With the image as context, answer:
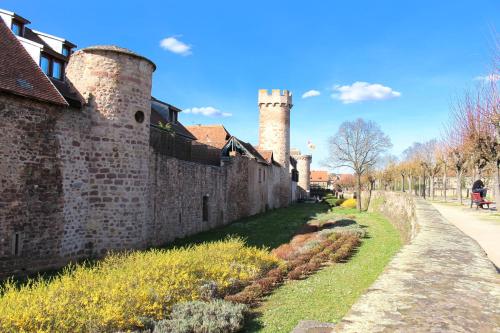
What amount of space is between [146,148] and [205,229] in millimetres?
8770

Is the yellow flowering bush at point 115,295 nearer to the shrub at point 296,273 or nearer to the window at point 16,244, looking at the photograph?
the shrub at point 296,273

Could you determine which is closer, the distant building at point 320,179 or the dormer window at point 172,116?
the dormer window at point 172,116

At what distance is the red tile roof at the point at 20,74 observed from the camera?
11.0 m

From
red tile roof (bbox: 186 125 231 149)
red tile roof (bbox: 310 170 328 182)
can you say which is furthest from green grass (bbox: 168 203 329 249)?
red tile roof (bbox: 310 170 328 182)

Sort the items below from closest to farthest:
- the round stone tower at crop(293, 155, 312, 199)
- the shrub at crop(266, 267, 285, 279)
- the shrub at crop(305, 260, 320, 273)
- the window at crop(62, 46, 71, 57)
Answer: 1. the shrub at crop(266, 267, 285, 279)
2. the shrub at crop(305, 260, 320, 273)
3. the window at crop(62, 46, 71, 57)
4. the round stone tower at crop(293, 155, 312, 199)

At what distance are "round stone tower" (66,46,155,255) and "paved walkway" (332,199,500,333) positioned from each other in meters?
10.3

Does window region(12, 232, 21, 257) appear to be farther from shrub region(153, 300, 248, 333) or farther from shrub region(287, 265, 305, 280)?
shrub region(287, 265, 305, 280)

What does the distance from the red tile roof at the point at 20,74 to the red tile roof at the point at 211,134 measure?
21.5 meters

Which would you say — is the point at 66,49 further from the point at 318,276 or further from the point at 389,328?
the point at 389,328

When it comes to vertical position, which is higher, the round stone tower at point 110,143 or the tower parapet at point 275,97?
the tower parapet at point 275,97

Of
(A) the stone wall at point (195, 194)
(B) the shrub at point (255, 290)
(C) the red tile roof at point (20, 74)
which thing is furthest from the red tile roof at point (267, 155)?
(B) the shrub at point (255, 290)

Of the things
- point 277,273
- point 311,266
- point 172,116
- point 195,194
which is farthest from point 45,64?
point 172,116

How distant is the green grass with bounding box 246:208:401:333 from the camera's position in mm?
7313

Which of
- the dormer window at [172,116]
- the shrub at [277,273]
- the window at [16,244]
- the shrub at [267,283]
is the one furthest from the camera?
the dormer window at [172,116]
